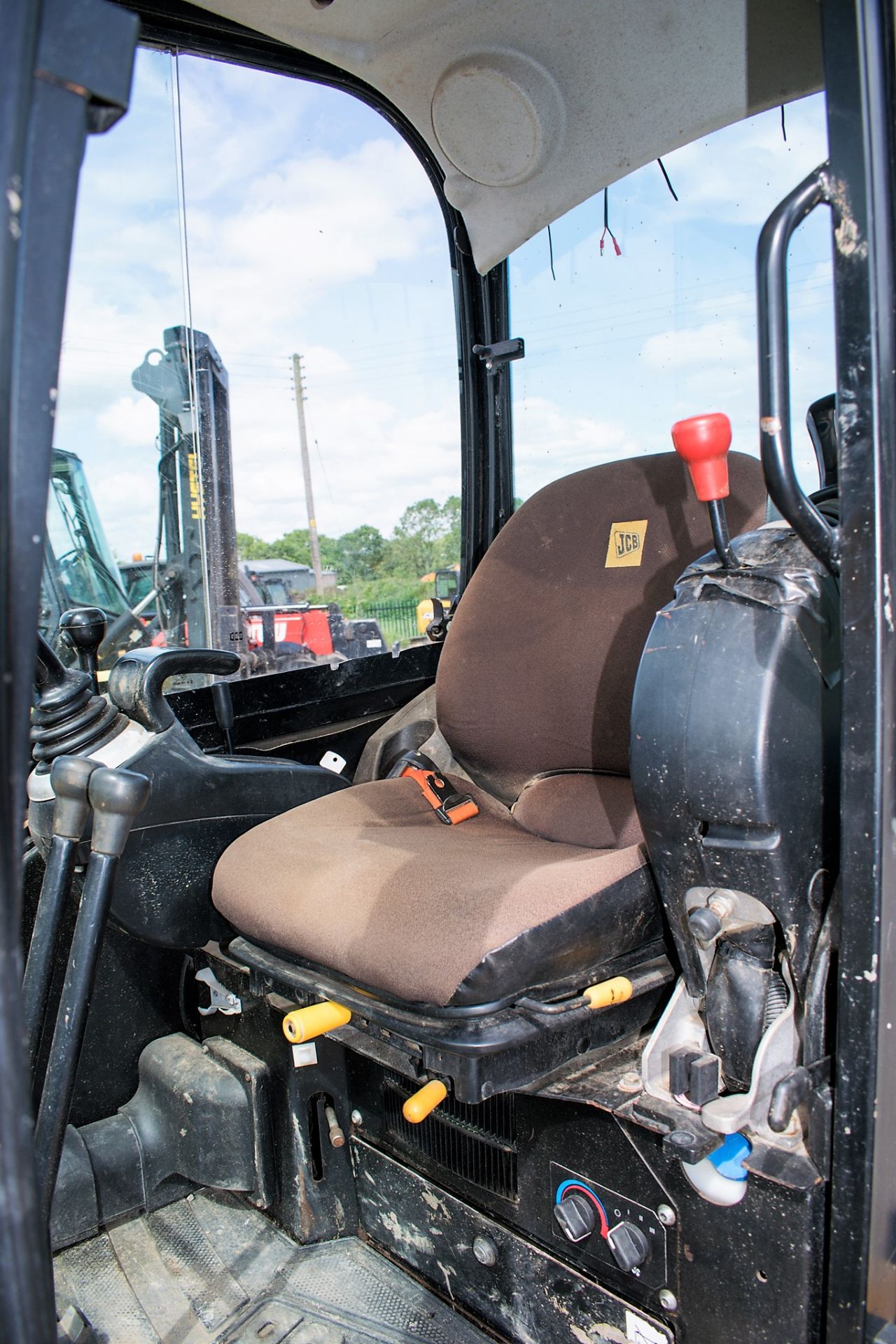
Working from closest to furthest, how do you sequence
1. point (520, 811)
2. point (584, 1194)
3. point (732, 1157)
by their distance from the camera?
1. point (732, 1157)
2. point (584, 1194)
3. point (520, 811)

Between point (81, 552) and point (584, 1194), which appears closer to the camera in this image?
point (584, 1194)

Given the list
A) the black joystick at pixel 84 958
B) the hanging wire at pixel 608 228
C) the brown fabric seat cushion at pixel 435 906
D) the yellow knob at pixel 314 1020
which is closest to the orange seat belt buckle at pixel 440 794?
the brown fabric seat cushion at pixel 435 906

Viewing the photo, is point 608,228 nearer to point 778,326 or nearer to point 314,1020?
point 778,326

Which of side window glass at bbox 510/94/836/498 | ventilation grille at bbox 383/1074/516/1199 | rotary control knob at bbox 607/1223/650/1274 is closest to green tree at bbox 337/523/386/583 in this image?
side window glass at bbox 510/94/836/498

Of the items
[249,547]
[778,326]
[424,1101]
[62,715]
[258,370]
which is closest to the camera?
[778,326]

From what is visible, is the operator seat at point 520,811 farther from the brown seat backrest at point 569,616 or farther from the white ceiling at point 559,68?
the white ceiling at point 559,68

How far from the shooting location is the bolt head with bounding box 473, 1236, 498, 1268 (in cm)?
129

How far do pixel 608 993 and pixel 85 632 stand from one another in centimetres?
94

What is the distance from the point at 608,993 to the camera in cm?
111

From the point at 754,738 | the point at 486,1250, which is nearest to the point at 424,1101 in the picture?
the point at 486,1250

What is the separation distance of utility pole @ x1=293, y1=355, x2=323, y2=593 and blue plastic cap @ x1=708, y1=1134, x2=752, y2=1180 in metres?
1.71

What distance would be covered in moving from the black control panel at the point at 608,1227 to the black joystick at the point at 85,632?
0.98 m

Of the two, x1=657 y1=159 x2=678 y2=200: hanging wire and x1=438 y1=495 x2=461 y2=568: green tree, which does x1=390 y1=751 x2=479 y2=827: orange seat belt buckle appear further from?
x1=657 y1=159 x2=678 y2=200: hanging wire

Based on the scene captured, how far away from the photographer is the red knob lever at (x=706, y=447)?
873mm
